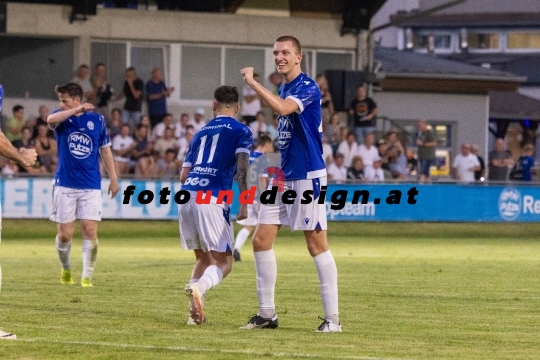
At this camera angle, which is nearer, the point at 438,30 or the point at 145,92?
the point at 145,92

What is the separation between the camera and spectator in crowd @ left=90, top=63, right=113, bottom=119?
29.7m

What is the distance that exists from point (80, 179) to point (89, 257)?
93 centimetres

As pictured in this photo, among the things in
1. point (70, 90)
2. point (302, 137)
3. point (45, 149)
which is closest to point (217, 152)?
point (302, 137)

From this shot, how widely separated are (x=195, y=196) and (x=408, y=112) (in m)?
31.7

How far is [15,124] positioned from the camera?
1108 inches

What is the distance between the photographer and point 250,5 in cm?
3588

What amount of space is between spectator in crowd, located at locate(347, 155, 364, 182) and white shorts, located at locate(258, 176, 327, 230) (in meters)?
19.2

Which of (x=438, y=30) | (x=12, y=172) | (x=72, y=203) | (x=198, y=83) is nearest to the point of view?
(x=72, y=203)

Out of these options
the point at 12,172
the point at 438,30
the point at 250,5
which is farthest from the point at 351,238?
→ the point at 438,30

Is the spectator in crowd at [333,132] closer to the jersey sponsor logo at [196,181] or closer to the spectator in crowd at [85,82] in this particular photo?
the spectator in crowd at [85,82]

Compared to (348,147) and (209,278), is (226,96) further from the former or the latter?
(348,147)

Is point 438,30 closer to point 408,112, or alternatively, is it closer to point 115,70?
point 408,112

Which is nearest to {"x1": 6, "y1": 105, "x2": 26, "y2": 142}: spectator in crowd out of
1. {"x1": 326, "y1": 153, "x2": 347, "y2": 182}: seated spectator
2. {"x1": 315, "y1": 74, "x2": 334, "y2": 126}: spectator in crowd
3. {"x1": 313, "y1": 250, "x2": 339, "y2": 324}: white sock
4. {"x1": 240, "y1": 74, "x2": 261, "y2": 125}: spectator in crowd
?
{"x1": 240, "y1": 74, "x2": 261, "y2": 125}: spectator in crowd

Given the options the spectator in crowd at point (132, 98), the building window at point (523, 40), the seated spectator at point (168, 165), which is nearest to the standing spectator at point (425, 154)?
the seated spectator at point (168, 165)
